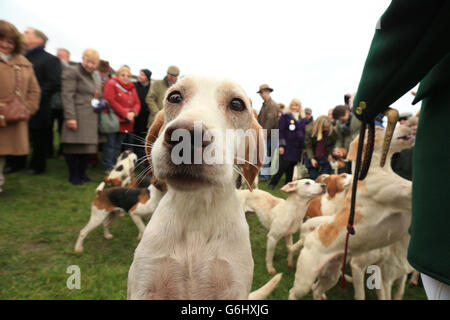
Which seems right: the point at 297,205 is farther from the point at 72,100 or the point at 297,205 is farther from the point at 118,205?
the point at 72,100

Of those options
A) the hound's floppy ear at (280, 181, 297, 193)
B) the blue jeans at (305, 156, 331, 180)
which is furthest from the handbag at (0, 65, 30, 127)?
the blue jeans at (305, 156, 331, 180)

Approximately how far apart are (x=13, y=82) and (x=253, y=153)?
3857mm

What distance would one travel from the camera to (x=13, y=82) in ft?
11.1

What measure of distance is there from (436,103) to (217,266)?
1120 millimetres

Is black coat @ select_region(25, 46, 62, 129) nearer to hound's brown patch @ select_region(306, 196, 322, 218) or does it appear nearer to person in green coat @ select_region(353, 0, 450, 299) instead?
hound's brown patch @ select_region(306, 196, 322, 218)

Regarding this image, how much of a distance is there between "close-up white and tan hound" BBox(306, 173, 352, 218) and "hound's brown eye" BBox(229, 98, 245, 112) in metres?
2.94

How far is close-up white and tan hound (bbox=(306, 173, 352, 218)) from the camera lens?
3.76 m

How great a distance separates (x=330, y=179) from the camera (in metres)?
3.82

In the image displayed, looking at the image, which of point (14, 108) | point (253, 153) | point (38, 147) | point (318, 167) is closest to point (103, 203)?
point (14, 108)

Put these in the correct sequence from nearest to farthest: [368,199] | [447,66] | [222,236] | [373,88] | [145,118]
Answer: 1. [447,66]
2. [373,88]
3. [222,236]
4. [145,118]
5. [368,199]

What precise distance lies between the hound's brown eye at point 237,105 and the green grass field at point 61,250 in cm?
103

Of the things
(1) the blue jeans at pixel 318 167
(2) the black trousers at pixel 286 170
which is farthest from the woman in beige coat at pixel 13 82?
(1) the blue jeans at pixel 318 167

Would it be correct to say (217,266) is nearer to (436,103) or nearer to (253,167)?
(253,167)

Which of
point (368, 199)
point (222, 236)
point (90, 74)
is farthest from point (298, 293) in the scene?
point (90, 74)
